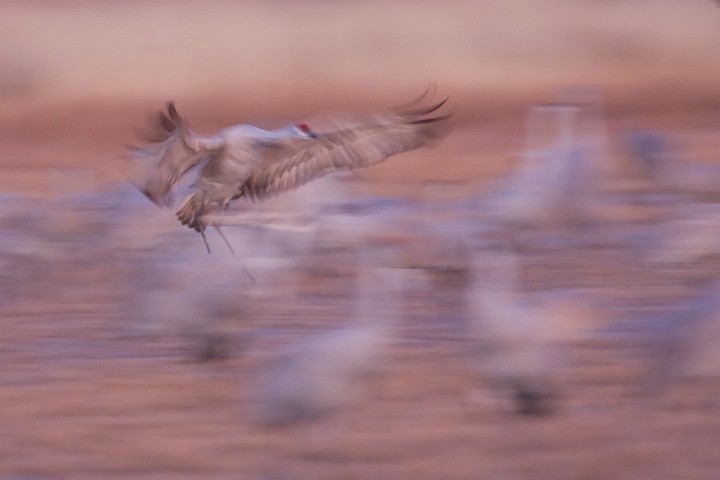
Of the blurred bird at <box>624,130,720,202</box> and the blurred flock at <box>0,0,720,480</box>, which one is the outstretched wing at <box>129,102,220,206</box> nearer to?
the blurred flock at <box>0,0,720,480</box>

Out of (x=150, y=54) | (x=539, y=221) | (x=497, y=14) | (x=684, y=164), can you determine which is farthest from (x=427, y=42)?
(x=539, y=221)

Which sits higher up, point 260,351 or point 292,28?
point 292,28

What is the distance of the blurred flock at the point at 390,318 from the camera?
17.9ft

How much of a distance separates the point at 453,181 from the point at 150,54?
11498 mm

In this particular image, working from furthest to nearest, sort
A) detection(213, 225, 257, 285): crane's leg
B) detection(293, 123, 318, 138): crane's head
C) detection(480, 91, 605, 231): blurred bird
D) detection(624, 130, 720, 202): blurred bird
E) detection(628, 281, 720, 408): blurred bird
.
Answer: detection(624, 130, 720, 202): blurred bird < detection(480, 91, 605, 231): blurred bird < detection(213, 225, 257, 285): crane's leg < detection(293, 123, 318, 138): crane's head < detection(628, 281, 720, 408): blurred bird

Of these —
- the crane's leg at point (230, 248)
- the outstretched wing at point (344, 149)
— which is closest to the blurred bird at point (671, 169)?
the crane's leg at point (230, 248)

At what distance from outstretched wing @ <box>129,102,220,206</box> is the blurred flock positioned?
0.48 meters

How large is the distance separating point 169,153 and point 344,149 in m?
0.77

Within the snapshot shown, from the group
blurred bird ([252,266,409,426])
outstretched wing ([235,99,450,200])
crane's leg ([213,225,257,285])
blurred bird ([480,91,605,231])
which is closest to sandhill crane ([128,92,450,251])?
outstretched wing ([235,99,450,200])

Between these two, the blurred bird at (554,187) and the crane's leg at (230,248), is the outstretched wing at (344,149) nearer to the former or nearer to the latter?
the crane's leg at (230,248)

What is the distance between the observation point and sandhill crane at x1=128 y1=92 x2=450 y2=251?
21.3 ft

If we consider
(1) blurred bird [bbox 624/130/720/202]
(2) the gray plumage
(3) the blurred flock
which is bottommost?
(3) the blurred flock

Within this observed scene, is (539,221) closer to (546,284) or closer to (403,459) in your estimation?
(546,284)

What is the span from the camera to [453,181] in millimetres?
13375
